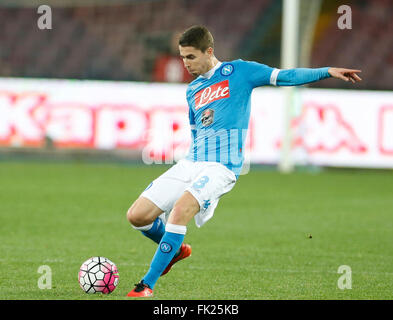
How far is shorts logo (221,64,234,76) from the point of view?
5.97 meters

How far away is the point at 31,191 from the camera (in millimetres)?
11945

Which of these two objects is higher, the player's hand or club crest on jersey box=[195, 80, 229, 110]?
the player's hand

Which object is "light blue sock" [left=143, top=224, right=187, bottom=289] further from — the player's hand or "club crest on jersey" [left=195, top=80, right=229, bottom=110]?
the player's hand

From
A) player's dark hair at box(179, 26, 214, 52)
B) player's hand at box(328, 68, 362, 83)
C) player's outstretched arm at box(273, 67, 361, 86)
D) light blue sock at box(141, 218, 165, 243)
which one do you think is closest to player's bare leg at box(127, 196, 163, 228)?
light blue sock at box(141, 218, 165, 243)

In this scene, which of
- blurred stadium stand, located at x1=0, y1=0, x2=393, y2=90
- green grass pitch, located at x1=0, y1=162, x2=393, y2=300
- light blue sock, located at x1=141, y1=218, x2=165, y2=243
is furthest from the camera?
blurred stadium stand, located at x1=0, y1=0, x2=393, y2=90

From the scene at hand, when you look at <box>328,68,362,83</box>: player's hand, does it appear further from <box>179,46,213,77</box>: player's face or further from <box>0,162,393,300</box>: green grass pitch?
<box>0,162,393,300</box>: green grass pitch

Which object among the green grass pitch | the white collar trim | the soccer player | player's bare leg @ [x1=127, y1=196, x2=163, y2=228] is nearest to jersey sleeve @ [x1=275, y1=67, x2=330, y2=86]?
the soccer player

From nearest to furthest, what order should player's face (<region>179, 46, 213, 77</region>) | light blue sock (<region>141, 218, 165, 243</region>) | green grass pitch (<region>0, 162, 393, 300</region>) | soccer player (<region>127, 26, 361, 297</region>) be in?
soccer player (<region>127, 26, 361, 297</region>)
player's face (<region>179, 46, 213, 77</region>)
green grass pitch (<region>0, 162, 393, 300</region>)
light blue sock (<region>141, 218, 165, 243</region>)

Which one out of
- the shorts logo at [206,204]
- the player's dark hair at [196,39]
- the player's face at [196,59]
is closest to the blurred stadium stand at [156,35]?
the player's face at [196,59]

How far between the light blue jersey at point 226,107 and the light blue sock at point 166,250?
0.62m

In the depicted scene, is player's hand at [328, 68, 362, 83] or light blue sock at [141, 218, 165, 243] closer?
player's hand at [328, 68, 362, 83]

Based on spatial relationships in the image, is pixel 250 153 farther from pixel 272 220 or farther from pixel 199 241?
pixel 199 241

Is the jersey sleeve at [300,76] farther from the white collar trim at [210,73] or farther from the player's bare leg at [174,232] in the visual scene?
the player's bare leg at [174,232]

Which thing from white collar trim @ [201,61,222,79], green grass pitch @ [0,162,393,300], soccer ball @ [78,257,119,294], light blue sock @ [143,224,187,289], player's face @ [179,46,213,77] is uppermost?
player's face @ [179,46,213,77]
